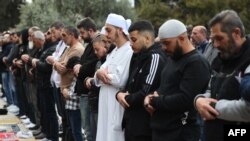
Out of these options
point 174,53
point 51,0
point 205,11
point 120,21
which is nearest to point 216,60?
point 174,53

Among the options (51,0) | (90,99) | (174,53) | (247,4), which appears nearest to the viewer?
(174,53)

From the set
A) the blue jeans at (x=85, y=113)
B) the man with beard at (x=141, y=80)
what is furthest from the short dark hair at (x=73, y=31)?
the man with beard at (x=141, y=80)

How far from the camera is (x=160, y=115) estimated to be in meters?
4.15

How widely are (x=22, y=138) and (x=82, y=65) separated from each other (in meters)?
3.28

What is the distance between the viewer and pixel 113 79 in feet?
16.6

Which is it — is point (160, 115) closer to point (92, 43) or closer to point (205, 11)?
point (92, 43)

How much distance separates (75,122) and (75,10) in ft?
63.5

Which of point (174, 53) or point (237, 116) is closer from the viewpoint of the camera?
point (237, 116)

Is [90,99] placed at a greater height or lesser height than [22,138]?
greater

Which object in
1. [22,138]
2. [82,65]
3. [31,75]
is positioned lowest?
[22,138]

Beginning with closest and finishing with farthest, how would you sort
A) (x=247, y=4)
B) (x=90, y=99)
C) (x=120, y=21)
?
(x=120, y=21) → (x=90, y=99) → (x=247, y=4)

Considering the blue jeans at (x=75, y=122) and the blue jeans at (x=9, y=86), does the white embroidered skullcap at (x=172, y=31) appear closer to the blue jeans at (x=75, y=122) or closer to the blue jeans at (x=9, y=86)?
the blue jeans at (x=75, y=122)

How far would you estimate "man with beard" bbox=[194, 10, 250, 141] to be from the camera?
3152 millimetres

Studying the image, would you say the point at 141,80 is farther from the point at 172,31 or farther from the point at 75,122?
the point at 75,122
